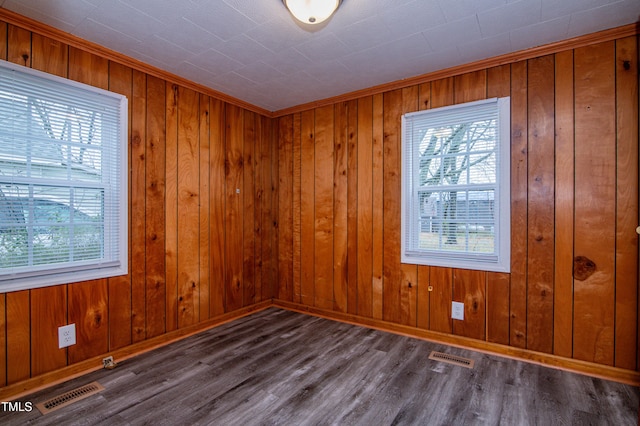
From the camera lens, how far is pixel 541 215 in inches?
101

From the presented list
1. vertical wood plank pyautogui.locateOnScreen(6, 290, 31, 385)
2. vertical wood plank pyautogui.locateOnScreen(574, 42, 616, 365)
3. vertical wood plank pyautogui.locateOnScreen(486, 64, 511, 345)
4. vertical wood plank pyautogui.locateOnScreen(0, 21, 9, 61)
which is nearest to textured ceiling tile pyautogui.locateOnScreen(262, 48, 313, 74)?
vertical wood plank pyautogui.locateOnScreen(486, 64, 511, 345)

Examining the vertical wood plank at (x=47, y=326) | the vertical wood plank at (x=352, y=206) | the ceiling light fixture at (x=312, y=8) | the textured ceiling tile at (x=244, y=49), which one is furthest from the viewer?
the vertical wood plank at (x=352, y=206)

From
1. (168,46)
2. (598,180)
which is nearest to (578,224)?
(598,180)

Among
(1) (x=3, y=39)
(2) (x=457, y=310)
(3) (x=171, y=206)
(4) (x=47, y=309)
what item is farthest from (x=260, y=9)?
(2) (x=457, y=310)

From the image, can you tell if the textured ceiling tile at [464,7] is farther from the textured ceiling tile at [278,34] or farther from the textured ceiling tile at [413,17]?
the textured ceiling tile at [278,34]

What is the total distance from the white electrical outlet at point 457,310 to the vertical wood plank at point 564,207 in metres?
0.67

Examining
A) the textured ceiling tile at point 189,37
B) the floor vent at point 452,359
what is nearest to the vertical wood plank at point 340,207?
the floor vent at point 452,359

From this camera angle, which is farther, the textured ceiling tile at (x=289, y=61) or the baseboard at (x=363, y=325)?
the textured ceiling tile at (x=289, y=61)

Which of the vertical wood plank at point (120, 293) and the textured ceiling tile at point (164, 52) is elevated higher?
the textured ceiling tile at point (164, 52)

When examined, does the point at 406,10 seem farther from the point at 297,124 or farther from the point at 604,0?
the point at 297,124

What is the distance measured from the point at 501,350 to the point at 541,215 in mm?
1165

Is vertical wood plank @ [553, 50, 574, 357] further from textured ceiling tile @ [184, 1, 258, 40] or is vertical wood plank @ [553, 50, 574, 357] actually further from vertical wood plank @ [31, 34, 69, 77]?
vertical wood plank @ [31, 34, 69, 77]

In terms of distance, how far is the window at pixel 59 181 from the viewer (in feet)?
6.91

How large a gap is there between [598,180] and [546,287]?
0.89m
